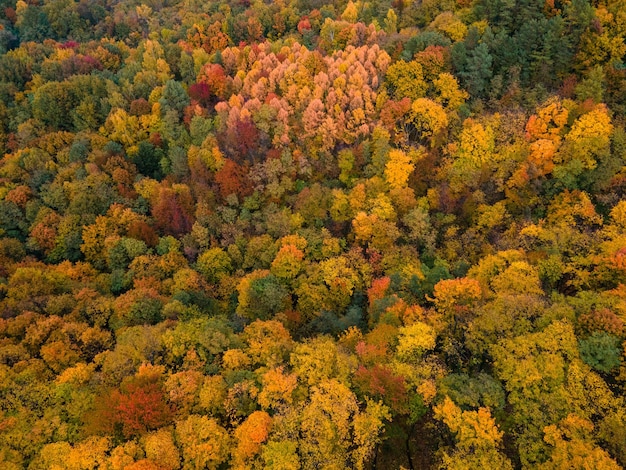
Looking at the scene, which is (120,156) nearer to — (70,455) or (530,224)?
(70,455)

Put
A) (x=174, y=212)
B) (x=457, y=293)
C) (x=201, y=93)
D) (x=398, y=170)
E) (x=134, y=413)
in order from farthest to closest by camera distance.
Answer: (x=201, y=93)
(x=174, y=212)
(x=398, y=170)
(x=457, y=293)
(x=134, y=413)

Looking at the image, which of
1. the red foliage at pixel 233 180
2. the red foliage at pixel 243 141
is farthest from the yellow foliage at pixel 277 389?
the red foliage at pixel 243 141

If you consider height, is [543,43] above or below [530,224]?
above

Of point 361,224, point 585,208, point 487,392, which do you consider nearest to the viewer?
point 487,392

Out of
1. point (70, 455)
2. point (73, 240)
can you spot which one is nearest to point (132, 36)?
point (73, 240)

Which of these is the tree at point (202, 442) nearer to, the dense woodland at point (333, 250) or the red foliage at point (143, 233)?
the dense woodland at point (333, 250)

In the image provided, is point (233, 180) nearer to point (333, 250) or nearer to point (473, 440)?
point (333, 250)

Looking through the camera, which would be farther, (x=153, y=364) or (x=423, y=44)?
(x=423, y=44)

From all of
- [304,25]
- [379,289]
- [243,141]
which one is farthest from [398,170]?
[304,25]
